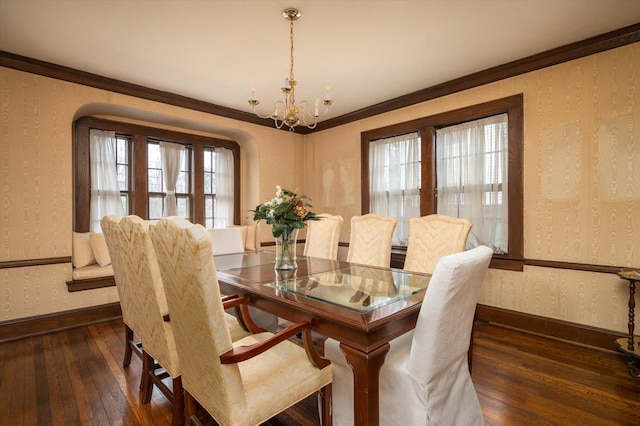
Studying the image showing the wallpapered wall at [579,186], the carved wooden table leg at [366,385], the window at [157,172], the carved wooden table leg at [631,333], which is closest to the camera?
the carved wooden table leg at [366,385]

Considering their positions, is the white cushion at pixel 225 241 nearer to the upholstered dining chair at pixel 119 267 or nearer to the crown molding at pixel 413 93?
the upholstered dining chair at pixel 119 267

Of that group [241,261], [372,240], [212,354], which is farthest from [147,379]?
[372,240]

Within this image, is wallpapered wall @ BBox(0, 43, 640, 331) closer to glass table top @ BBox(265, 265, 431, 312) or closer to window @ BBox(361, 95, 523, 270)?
window @ BBox(361, 95, 523, 270)

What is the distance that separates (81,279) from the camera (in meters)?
3.26

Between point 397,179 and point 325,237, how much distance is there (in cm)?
153

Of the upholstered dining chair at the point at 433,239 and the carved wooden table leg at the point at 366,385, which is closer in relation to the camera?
the carved wooden table leg at the point at 366,385

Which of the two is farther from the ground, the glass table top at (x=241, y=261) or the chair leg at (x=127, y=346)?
the glass table top at (x=241, y=261)

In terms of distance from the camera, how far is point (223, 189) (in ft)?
16.2

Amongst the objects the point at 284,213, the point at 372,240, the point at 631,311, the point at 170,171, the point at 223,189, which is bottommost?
the point at 631,311

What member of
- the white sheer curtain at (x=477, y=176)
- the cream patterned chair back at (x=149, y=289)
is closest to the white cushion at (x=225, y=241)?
the cream patterned chair back at (x=149, y=289)

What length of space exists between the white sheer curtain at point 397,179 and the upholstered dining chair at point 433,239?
1330 millimetres

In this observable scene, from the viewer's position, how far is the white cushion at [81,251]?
3336 mm

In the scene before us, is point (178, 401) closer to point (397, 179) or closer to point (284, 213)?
point (284, 213)

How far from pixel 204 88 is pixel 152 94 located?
62 centimetres
